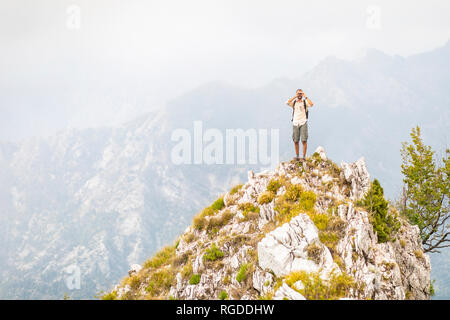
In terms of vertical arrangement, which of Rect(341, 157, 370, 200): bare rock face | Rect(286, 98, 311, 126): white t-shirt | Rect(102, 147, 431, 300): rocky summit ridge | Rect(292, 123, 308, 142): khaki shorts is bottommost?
Rect(102, 147, 431, 300): rocky summit ridge

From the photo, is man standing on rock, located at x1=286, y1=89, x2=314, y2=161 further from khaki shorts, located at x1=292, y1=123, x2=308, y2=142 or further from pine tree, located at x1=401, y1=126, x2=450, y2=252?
pine tree, located at x1=401, y1=126, x2=450, y2=252

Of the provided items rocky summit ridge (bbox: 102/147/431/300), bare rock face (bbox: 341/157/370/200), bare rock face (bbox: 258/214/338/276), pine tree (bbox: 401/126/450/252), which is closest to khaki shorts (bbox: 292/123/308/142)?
rocky summit ridge (bbox: 102/147/431/300)

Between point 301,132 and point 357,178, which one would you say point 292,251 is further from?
point 301,132

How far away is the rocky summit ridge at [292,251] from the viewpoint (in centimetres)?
1005

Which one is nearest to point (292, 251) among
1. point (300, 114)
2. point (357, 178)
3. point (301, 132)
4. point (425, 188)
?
point (357, 178)

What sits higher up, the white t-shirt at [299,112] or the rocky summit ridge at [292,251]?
the white t-shirt at [299,112]

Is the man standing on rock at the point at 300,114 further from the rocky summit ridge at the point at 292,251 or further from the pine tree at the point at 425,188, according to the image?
the pine tree at the point at 425,188

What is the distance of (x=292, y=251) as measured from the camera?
1084cm

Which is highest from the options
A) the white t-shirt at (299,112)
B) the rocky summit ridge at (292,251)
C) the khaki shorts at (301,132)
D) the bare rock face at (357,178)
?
the white t-shirt at (299,112)

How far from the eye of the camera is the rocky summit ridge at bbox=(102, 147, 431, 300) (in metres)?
10.1

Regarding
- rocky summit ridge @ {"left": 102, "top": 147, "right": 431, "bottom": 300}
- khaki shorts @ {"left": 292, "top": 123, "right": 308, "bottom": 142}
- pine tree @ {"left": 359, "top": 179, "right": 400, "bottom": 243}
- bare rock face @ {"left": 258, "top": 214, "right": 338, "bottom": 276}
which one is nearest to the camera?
rocky summit ridge @ {"left": 102, "top": 147, "right": 431, "bottom": 300}

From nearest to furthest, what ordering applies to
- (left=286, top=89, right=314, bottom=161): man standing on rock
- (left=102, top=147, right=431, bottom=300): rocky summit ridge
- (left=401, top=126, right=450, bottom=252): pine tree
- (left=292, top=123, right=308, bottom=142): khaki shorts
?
(left=102, top=147, right=431, bottom=300): rocky summit ridge, (left=286, top=89, right=314, bottom=161): man standing on rock, (left=292, top=123, right=308, bottom=142): khaki shorts, (left=401, top=126, right=450, bottom=252): pine tree

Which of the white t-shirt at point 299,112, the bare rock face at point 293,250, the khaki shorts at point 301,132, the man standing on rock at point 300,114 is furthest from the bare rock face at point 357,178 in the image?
the bare rock face at point 293,250
